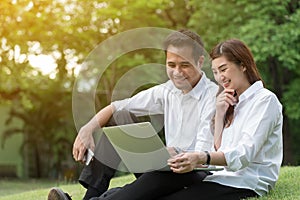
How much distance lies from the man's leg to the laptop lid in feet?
1.11

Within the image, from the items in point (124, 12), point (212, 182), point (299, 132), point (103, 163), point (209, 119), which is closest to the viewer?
point (212, 182)

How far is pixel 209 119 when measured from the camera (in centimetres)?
380

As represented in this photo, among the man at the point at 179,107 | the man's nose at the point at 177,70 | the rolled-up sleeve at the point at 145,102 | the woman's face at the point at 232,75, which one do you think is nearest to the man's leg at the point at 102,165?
the man at the point at 179,107

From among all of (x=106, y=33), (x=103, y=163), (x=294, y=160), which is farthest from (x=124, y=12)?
(x=103, y=163)

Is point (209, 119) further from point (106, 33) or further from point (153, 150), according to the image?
point (106, 33)

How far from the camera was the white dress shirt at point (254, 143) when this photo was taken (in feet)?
10.8

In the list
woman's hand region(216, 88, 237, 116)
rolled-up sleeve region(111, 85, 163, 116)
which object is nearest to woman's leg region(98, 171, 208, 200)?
woman's hand region(216, 88, 237, 116)

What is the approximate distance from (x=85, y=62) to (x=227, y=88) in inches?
474

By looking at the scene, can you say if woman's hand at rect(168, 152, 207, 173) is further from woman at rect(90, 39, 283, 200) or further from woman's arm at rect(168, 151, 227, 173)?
woman at rect(90, 39, 283, 200)

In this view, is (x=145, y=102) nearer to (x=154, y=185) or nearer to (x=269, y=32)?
(x=154, y=185)

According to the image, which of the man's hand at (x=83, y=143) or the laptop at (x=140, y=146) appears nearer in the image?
the laptop at (x=140, y=146)

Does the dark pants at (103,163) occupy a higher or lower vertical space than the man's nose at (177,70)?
lower

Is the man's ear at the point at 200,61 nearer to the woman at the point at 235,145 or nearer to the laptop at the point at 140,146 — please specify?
the woman at the point at 235,145

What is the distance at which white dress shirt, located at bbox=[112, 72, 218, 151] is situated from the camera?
3830 mm
